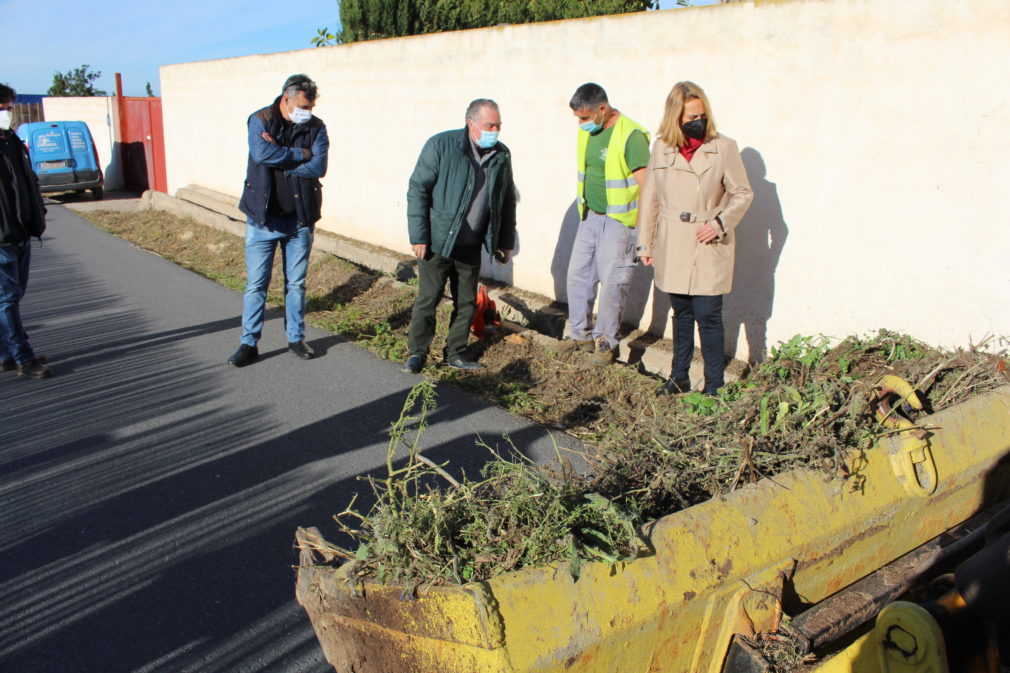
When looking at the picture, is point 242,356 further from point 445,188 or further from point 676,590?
point 676,590

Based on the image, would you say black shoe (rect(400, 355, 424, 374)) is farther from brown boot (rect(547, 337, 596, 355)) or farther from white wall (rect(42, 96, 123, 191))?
white wall (rect(42, 96, 123, 191))

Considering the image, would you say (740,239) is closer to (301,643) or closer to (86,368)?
(301,643)

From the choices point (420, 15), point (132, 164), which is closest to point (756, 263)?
point (420, 15)

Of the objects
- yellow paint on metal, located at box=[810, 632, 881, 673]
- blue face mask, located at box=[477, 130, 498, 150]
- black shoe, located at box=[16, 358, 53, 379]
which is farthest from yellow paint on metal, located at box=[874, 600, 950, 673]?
black shoe, located at box=[16, 358, 53, 379]

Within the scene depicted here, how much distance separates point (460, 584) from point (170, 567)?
1991 millimetres

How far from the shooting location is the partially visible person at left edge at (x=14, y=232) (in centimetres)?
563

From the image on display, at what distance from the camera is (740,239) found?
20.2 ft

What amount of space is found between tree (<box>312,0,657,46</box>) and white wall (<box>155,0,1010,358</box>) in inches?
308

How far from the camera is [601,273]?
6270 mm

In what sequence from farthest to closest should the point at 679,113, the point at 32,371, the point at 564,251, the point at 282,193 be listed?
the point at 564,251
the point at 282,193
the point at 32,371
the point at 679,113

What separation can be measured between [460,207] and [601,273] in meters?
1.26

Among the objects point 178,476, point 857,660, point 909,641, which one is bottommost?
point 178,476

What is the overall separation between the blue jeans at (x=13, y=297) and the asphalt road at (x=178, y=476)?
238 mm

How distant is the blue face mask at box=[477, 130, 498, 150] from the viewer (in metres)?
5.60
